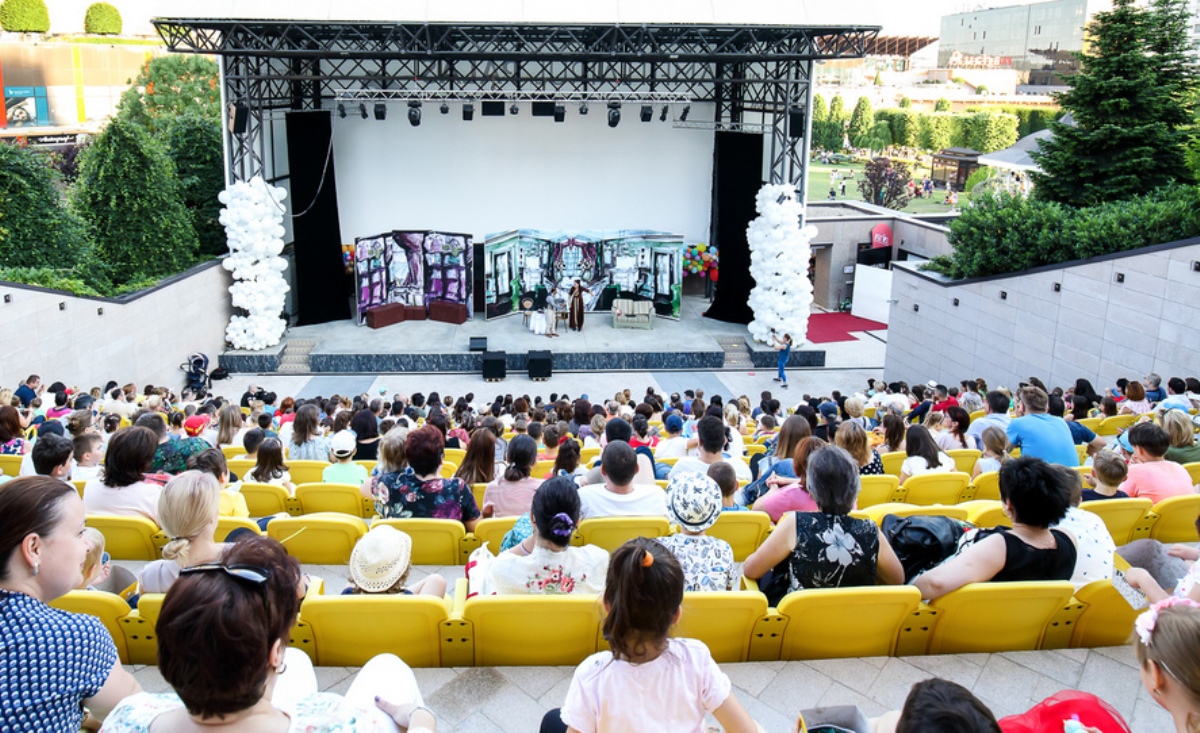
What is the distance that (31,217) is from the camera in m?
15.0

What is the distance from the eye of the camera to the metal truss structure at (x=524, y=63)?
16.7 meters

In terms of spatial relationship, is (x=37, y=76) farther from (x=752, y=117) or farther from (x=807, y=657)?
(x=807, y=657)

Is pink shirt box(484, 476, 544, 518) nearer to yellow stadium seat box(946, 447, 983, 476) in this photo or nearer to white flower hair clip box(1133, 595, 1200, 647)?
white flower hair clip box(1133, 595, 1200, 647)

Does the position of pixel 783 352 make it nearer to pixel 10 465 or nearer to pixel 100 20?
pixel 10 465

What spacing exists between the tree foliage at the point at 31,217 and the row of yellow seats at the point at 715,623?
1348cm

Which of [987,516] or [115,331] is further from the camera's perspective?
[115,331]

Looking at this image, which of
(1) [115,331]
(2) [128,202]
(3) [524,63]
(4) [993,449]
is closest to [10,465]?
(4) [993,449]

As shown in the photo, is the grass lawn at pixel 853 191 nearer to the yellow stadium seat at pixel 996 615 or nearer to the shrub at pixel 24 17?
the yellow stadium seat at pixel 996 615

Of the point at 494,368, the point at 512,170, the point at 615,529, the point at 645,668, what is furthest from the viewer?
the point at 512,170

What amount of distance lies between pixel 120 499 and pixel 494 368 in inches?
494

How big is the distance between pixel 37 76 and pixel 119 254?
133 feet

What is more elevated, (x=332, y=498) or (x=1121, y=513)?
(x=1121, y=513)

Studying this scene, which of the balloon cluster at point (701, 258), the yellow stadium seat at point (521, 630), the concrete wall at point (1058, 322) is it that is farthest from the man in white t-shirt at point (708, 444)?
the balloon cluster at point (701, 258)

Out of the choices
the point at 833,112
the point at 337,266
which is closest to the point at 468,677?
the point at 337,266
